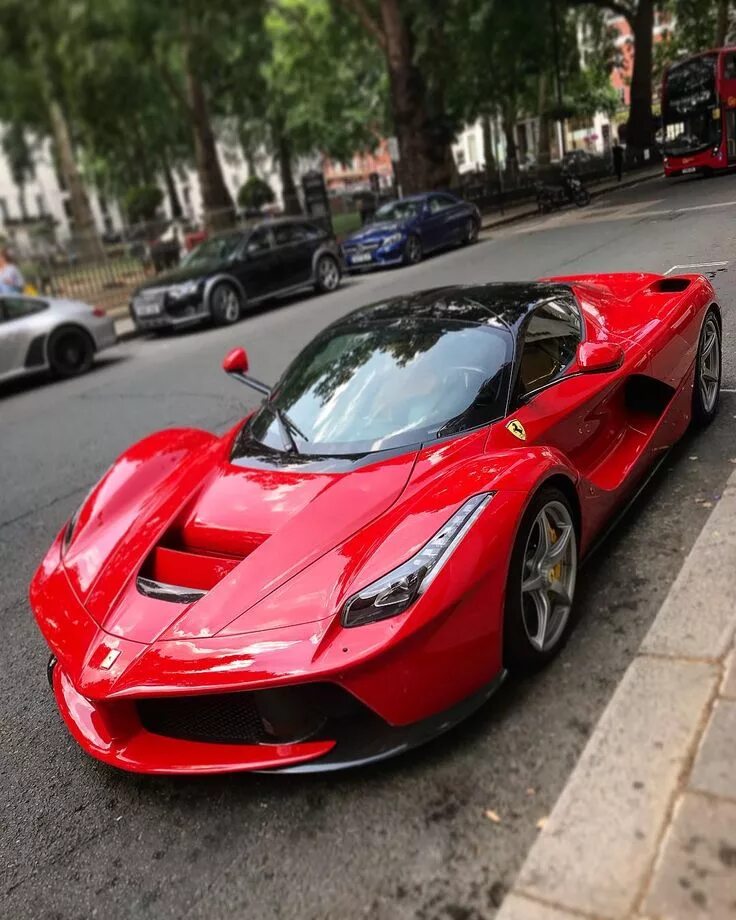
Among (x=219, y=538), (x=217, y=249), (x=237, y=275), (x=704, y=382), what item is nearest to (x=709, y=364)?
(x=704, y=382)

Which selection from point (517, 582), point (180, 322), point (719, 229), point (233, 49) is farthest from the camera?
point (233, 49)

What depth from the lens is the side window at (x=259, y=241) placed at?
14.5 metres

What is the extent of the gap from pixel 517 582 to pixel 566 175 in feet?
73.9

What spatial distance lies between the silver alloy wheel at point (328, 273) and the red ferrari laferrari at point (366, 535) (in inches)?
457

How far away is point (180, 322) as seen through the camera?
44.1 ft

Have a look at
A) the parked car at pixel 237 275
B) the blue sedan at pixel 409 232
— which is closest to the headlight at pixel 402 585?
the parked car at pixel 237 275

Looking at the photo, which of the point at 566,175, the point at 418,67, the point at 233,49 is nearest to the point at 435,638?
the point at 566,175

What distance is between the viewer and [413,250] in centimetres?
1723

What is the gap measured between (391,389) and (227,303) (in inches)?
430

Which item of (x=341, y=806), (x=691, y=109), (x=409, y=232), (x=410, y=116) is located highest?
(x=410, y=116)

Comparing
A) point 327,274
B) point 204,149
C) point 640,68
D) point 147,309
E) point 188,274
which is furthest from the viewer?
point 640,68

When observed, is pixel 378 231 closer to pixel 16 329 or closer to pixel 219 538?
pixel 16 329

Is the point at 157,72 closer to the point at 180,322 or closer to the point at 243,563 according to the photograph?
the point at 180,322

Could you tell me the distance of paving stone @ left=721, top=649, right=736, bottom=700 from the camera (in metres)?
2.35
